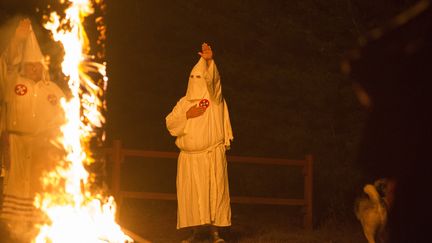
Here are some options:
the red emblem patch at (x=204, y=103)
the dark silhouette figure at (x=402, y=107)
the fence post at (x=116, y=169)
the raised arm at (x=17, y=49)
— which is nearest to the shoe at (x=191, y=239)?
the red emblem patch at (x=204, y=103)

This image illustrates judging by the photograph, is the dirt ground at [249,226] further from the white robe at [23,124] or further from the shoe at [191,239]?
the white robe at [23,124]

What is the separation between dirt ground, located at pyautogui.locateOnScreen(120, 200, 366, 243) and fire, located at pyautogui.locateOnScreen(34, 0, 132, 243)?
7.02 ft

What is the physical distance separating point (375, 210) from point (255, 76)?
33.6 feet

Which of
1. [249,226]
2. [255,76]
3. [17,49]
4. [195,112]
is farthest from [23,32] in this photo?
[255,76]

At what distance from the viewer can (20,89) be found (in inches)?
428

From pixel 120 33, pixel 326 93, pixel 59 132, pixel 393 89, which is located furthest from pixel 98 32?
pixel 393 89

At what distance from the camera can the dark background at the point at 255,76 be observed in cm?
1872

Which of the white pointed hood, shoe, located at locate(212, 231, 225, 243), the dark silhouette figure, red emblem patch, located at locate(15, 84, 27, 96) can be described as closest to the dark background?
shoe, located at locate(212, 231, 225, 243)

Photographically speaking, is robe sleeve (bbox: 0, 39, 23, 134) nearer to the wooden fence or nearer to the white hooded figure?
the white hooded figure

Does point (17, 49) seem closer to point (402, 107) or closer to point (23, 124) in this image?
point (23, 124)

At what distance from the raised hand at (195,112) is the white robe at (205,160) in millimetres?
43

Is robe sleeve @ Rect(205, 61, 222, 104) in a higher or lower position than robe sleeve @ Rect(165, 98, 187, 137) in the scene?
higher

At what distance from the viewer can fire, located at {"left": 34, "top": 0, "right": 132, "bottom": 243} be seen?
934 centimetres

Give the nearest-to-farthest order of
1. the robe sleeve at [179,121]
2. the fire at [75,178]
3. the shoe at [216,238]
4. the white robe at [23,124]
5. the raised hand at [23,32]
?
the fire at [75,178] < the white robe at [23,124] < the raised hand at [23,32] < the shoe at [216,238] < the robe sleeve at [179,121]
